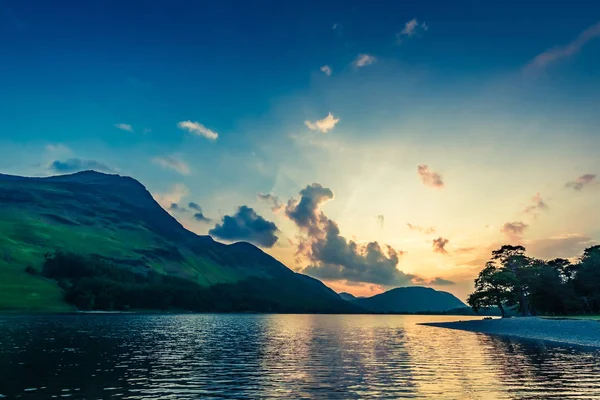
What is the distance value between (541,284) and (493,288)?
17437mm

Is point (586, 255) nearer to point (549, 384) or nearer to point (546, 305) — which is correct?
point (546, 305)

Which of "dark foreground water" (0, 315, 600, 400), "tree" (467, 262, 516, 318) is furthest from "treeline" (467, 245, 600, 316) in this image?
"dark foreground water" (0, 315, 600, 400)

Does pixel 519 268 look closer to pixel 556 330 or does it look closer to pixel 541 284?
pixel 541 284

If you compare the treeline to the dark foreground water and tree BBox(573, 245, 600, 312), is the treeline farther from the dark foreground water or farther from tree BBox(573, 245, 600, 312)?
the dark foreground water

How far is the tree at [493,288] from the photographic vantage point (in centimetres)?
16575

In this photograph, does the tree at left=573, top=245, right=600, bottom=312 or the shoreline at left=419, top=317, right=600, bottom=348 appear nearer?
the shoreline at left=419, top=317, right=600, bottom=348

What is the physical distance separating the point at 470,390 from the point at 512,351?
40.9m

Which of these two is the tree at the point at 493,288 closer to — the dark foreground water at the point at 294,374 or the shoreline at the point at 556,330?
the shoreline at the point at 556,330

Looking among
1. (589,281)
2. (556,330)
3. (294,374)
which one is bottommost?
(294,374)

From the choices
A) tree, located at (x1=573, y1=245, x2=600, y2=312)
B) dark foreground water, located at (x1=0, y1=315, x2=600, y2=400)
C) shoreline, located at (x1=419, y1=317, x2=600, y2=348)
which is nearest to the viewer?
dark foreground water, located at (x1=0, y1=315, x2=600, y2=400)

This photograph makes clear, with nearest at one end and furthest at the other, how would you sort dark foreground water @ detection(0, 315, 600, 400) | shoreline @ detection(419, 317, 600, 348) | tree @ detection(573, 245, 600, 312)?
dark foreground water @ detection(0, 315, 600, 400), shoreline @ detection(419, 317, 600, 348), tree @ detection(573, 245, 600, 312)

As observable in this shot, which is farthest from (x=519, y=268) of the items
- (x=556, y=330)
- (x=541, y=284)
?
(x=556, y=330)

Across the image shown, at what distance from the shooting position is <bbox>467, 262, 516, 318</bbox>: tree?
16575cm

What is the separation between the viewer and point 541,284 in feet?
536
